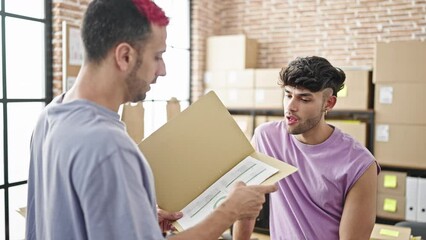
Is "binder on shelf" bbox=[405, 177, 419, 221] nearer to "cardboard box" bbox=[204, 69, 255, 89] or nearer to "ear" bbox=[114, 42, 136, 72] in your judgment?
"cardboard box" bbox=[204, 69, 255, 89]

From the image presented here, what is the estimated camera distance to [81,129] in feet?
2.62

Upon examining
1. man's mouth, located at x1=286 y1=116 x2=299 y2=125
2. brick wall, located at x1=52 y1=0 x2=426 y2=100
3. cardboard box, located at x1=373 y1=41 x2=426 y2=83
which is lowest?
man's mouth, located at x1=286 y1=116 x2=299 y2=125

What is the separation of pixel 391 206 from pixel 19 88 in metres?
3.19

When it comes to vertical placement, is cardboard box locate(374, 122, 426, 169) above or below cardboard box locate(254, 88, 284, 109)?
below

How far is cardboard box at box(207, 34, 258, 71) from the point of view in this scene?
4.39m

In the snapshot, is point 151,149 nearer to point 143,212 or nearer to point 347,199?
point 143,212

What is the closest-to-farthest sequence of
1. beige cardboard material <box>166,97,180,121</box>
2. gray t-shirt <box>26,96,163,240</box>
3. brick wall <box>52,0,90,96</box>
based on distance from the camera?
1. gray t-shirt <box>26,96,163,240</box>
2. brick wall <box>52,0,90,96</box>
3. beige cardboard material <box>166,97,180,121</box>

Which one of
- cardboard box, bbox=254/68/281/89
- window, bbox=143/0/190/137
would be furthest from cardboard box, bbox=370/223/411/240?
window, bbox=143/0/190/137

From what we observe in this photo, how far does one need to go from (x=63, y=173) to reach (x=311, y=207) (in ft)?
3.05

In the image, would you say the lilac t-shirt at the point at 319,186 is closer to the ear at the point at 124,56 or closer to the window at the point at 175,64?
the ear at the point at 124,56

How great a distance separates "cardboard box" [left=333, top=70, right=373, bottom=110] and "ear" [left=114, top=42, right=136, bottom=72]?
319 cm

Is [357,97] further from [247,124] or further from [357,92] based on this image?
[247,124]

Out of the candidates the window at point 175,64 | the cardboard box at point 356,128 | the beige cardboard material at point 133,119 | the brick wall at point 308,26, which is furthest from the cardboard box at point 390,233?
the window at point 175,64

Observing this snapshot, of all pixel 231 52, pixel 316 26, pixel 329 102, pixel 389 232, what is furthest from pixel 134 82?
pixel 316 26
